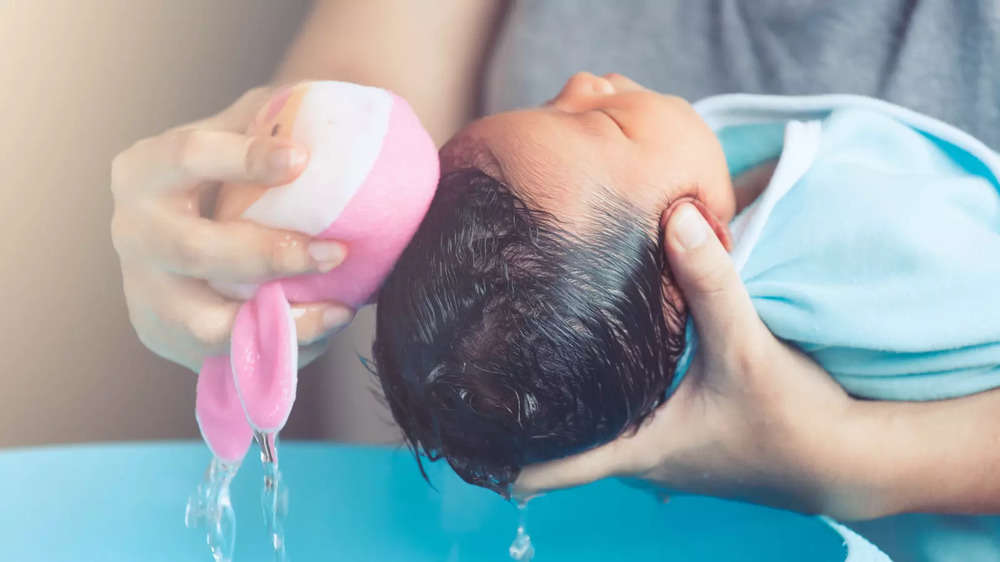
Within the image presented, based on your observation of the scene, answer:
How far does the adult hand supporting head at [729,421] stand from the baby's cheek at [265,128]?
0.88ft

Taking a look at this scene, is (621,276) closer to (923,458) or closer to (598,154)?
(598,154)

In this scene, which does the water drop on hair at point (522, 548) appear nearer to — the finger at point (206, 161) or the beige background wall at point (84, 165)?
the beige background wall at point (84, 165)

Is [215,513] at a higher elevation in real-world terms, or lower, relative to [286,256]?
lower

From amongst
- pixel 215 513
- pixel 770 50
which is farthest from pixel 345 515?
pixel 770 50

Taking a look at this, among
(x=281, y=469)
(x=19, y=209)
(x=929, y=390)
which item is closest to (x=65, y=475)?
(x=281, y=469)

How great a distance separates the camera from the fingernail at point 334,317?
2.04 feet

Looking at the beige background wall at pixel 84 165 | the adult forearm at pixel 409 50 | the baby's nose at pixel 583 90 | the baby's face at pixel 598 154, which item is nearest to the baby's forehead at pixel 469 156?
the baby's face at pixel 598 154

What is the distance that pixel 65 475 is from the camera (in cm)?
87

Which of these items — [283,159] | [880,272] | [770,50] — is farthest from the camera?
[770,50]

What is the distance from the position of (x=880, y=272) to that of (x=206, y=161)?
534mm

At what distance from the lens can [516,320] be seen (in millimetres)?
622

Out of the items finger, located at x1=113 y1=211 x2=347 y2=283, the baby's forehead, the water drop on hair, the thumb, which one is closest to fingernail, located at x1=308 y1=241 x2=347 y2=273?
finger, located at x1=113 y1=211 x2=347 y2=283

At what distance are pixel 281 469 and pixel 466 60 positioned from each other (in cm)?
54

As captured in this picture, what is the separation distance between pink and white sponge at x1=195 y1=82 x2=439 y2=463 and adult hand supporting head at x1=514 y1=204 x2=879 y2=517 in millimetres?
187
